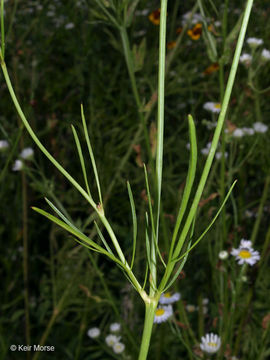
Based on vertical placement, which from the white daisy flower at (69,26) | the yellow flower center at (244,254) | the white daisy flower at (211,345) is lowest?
the white daisy flower at (211,345)

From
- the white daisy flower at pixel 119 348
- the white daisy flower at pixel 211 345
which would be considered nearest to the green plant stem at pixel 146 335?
the white daisy flower at pixel 211 345

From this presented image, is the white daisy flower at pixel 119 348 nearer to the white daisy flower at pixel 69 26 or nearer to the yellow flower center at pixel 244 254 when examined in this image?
the yellow flower center at pixel 244 254

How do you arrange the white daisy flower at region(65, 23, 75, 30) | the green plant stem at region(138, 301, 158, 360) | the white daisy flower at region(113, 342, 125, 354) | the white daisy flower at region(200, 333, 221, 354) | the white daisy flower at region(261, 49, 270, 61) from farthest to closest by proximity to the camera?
1. the white daisy flower at region(65, 23, 75, 30)
2. the white daisy flower at region(261, 49, 270, 61)
3. the white daisy flower at region(113, 342, 125, 354)
4. the white daisy flower at region(200, 333, 221, 354)
5. the green plant stem at region(138, 301, 158, 360)

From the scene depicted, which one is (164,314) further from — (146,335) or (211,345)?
(146,335)

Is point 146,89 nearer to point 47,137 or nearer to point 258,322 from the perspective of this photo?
point 47,137

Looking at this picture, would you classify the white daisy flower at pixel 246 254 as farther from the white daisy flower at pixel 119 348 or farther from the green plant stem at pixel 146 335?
the green plant stem at pixel 146 335

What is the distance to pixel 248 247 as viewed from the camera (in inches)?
28.0

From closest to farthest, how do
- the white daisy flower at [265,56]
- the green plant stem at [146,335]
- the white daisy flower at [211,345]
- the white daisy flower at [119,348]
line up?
the green plant stem at [146,335] < the white daisy flower at [211,345] < the white daisy flower at [119,348] < the white daisy flower at [265,56]

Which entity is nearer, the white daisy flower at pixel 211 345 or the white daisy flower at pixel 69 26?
the white daisy flower at pixel 211 345

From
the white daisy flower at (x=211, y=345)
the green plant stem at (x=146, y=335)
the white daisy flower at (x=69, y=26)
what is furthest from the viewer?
the white daisy flower at (x=69, y=26)

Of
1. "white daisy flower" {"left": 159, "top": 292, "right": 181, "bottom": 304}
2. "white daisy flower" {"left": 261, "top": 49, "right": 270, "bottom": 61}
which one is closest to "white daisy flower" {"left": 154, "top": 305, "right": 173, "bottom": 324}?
"white daisy flower" {"left": 159, "top": 292, "right": 181, "bottom": 304}

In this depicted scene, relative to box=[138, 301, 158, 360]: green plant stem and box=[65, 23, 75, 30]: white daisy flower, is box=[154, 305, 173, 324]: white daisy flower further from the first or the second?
box=[65, 23, 75, 30]: white daisy flower

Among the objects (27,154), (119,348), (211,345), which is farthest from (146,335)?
(27,154)

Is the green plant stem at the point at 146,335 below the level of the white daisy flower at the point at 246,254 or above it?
above
